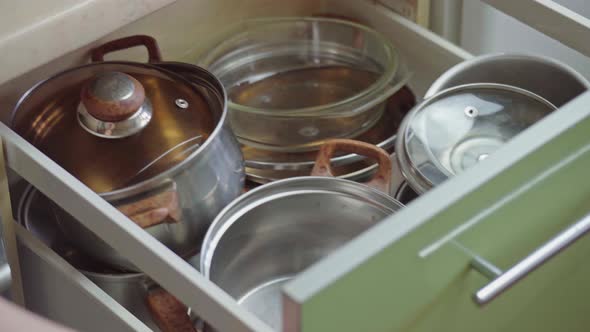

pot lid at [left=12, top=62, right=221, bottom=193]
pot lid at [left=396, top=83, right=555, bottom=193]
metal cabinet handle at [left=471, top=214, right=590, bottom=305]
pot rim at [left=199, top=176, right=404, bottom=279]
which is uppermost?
metal cabinet handle at [left=471, top=214, right=590, bottom=305]

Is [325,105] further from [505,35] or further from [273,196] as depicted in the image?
[505,35]

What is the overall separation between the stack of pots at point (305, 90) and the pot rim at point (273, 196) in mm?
103

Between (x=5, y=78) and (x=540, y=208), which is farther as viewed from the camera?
(x=5, y=78)

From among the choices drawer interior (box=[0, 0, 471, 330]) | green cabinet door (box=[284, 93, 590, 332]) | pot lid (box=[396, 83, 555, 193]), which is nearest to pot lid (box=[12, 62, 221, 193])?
drawer interior (box=[0, 0, 471, 330])

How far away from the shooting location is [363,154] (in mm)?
1131

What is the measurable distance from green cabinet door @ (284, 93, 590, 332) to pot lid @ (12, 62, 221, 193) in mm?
401

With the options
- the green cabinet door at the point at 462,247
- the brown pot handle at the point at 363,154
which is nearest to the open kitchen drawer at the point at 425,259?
the green cabinet door at the point at 462,247

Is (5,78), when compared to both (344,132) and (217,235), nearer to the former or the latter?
(217,235)

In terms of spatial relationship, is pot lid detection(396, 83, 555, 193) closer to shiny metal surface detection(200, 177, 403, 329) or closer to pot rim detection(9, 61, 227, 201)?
shiny metal surface detection(200, 177, 403, 329)

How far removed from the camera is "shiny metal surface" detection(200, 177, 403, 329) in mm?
1099

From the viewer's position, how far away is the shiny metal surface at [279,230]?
1.10m

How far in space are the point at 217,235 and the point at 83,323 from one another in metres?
0.17

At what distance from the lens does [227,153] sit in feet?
3.54

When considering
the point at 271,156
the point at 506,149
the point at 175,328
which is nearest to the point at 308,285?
the point at 506,149
